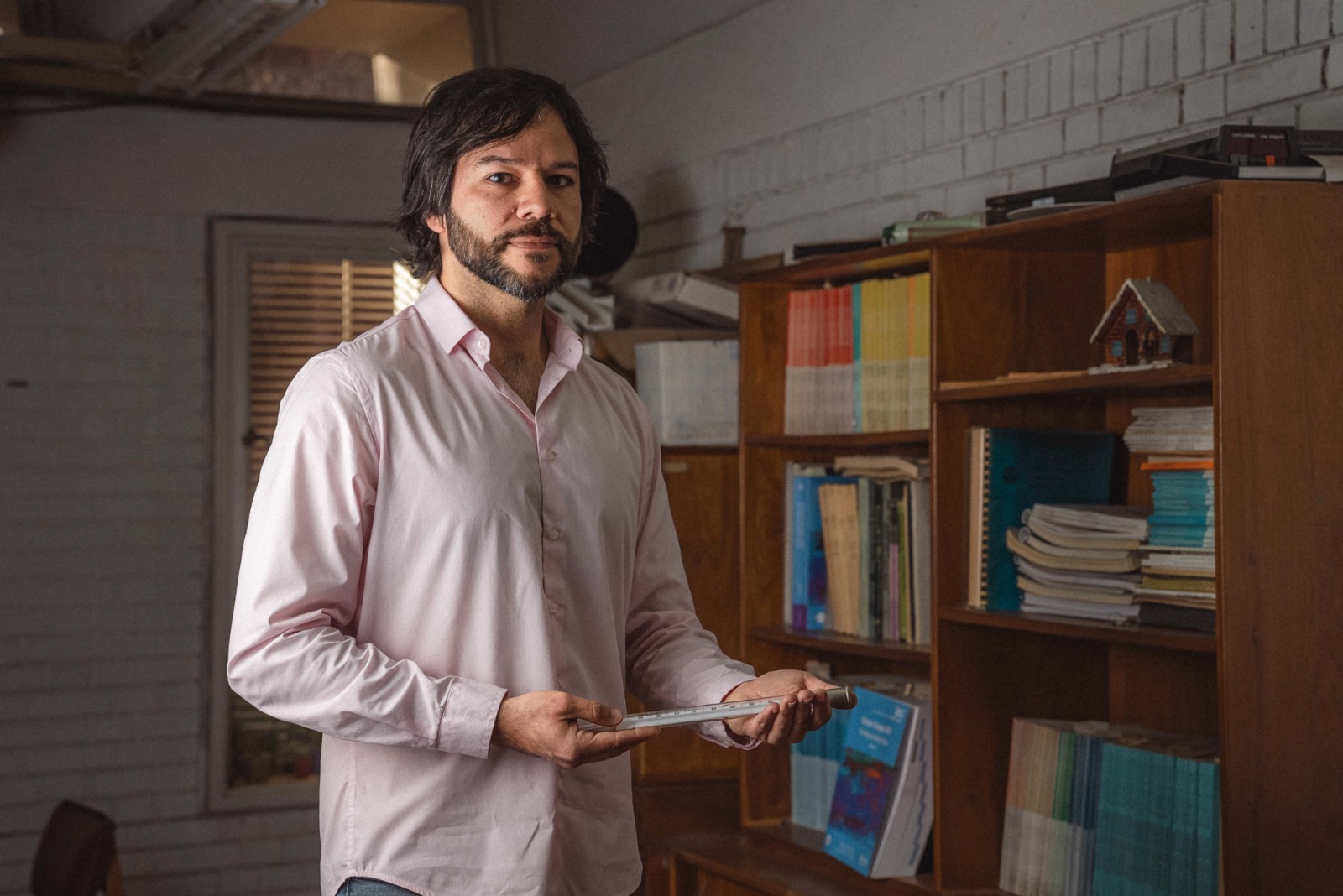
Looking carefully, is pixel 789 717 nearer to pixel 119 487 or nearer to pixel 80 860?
pixel 80 860

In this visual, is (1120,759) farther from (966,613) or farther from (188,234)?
(188,234)

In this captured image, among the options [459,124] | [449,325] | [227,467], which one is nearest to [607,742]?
[449,325]

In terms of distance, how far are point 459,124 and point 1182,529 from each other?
4.67 feet

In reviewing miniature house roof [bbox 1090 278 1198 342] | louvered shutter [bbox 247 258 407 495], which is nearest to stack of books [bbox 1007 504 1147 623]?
miniature house roof [bbox 1090 278 1198 342]

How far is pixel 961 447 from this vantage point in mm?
2859

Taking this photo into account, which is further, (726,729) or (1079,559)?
(1079,559)

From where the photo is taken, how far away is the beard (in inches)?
73.9

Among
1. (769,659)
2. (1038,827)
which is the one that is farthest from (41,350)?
(1038,827)

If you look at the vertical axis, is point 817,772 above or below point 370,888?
below

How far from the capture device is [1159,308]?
2.46m

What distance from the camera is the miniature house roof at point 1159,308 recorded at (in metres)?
2.44

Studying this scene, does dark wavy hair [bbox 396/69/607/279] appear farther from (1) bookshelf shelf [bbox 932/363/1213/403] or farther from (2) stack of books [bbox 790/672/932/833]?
(2) stack of books [bbox 790/672/932/833]

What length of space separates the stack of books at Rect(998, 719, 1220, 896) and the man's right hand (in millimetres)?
1231

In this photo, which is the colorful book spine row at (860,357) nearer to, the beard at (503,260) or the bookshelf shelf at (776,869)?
the bookshelf shelf at (776,869)
